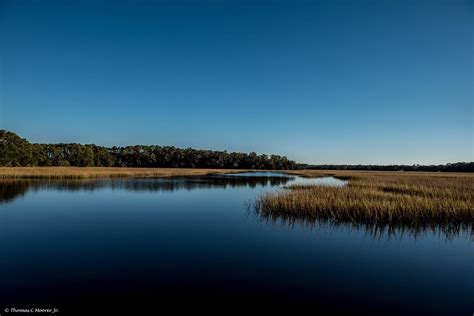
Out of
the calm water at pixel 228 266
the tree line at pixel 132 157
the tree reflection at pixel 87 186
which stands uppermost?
the tree line at pixel 132 157

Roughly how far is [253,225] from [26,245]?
28.2ft

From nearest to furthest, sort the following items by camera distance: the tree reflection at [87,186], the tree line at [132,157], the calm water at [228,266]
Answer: the calm water at [228,266] < the tree reflection at [87,186] < the tree line at [132,157]

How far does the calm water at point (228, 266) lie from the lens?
17.7 feet

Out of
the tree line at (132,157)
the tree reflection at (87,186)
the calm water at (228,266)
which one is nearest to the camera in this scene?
the calm water at (228,266)

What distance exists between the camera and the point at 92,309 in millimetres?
4914

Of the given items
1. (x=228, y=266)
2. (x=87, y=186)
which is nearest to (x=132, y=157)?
(x=87, y=186)

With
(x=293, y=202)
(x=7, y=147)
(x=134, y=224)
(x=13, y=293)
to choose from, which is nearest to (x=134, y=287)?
(x=13, y=293)

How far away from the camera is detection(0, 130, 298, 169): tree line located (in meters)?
74.0

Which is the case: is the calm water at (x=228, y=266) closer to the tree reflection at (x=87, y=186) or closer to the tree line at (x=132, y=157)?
the tree reflection at (x=87, y=186)

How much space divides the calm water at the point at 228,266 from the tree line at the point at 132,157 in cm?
7812

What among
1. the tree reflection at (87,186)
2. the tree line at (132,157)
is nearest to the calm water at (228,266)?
the tree reflection at (87,186)

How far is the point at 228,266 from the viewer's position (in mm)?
7176

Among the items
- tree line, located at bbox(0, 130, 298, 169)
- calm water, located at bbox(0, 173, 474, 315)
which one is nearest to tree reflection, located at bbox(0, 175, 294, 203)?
calm water, located at bbox(0, 173, 474, 315)

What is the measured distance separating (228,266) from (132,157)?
113 metres
